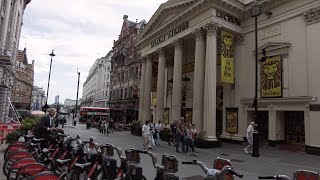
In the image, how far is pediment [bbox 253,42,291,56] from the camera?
19016 mm

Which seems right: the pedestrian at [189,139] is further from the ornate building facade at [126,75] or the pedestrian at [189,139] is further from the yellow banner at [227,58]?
the ornate building facade at [126,75]

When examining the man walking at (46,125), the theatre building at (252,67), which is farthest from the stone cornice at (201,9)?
the man walking at (46,125)

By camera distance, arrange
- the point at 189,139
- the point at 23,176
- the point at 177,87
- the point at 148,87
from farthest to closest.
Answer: the point at 148,87, the point at 177,87, the point at 189,139, the point at 23,176

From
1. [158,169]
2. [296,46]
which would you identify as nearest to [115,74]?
[296,46]

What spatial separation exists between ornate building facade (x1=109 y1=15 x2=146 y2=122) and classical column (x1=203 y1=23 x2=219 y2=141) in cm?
2405

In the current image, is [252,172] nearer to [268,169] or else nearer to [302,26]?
[268,169]

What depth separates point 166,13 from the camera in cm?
2766

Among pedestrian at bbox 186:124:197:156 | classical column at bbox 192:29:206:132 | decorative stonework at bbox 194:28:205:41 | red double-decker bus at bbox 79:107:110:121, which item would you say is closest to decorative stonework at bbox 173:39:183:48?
classical column at bbox 192:29:206:132

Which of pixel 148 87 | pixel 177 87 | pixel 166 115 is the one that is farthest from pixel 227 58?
pixel 148 87

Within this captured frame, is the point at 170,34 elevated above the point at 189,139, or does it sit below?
above

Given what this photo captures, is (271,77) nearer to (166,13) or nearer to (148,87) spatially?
(166,13)

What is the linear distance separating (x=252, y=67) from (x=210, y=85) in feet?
13.6

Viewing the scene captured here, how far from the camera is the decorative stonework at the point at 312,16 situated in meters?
17.1

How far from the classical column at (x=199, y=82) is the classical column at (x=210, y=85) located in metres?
0.80
